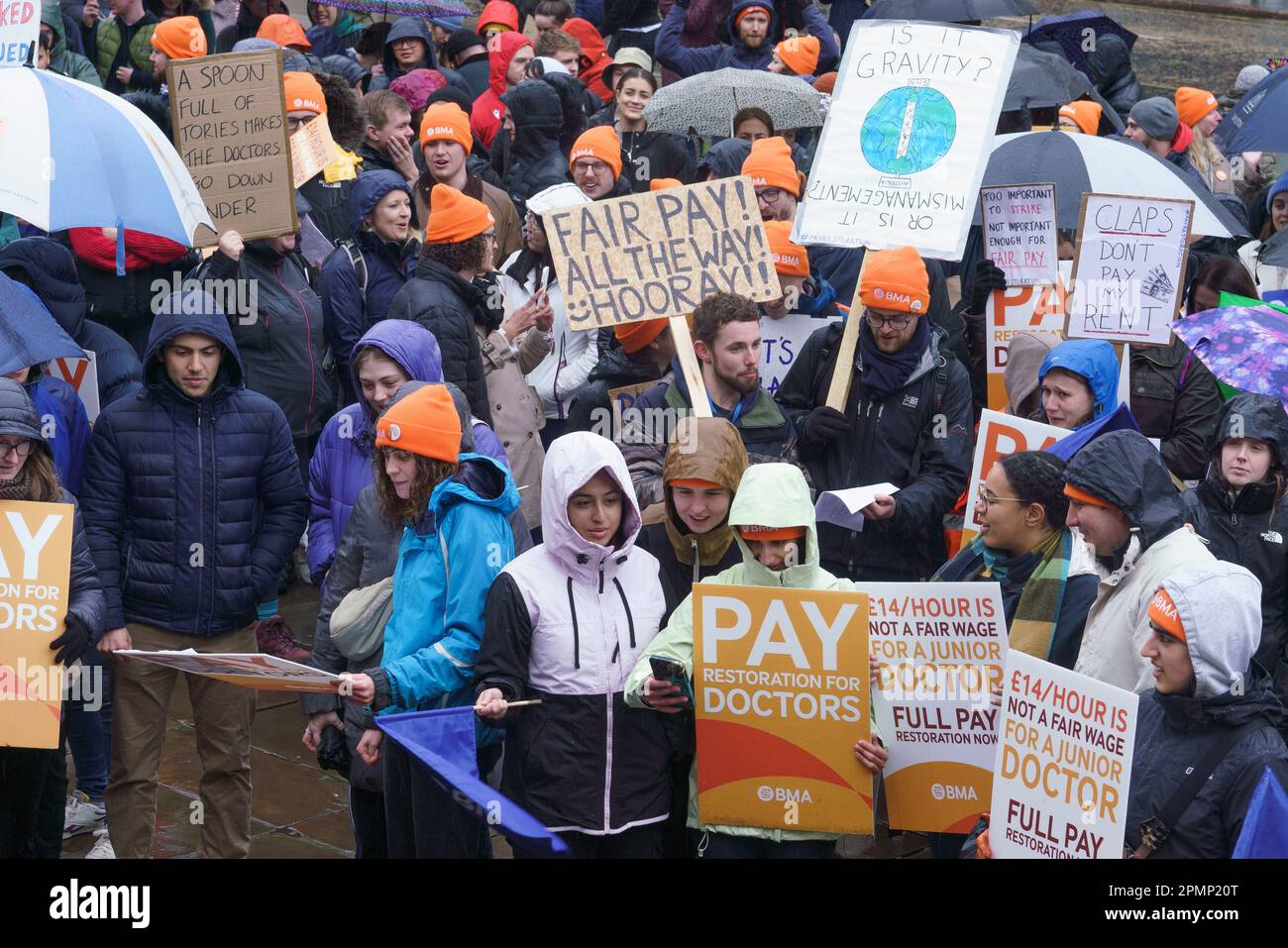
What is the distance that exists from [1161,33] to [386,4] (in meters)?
11.2

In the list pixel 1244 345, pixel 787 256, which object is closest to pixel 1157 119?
pixel 787 256

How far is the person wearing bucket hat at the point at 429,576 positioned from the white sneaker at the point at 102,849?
1626 millimetres

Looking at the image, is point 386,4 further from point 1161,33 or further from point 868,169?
point 1161,33

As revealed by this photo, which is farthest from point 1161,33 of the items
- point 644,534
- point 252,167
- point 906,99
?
point 644,534

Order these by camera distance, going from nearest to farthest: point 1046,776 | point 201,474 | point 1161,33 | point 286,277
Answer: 1. point 1046,776
2. point 201,474
3. point 286,277
4. point 1161,33

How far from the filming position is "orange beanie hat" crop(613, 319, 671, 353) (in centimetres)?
715

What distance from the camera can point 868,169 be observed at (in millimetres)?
7445

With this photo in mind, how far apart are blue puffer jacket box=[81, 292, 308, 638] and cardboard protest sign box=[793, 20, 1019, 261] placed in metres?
2.72

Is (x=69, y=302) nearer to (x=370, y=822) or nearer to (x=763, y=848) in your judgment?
(x=370, y=822)

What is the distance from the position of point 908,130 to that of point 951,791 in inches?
140

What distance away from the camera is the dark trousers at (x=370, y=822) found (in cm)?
536

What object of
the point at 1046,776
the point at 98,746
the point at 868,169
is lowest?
the point at 98,746

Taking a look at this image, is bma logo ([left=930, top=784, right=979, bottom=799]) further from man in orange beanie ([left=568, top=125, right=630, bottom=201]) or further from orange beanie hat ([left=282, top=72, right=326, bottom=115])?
orange beanie hat ([left=282, top=72, right=326, bottom=115])

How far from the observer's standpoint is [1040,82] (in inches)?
425
